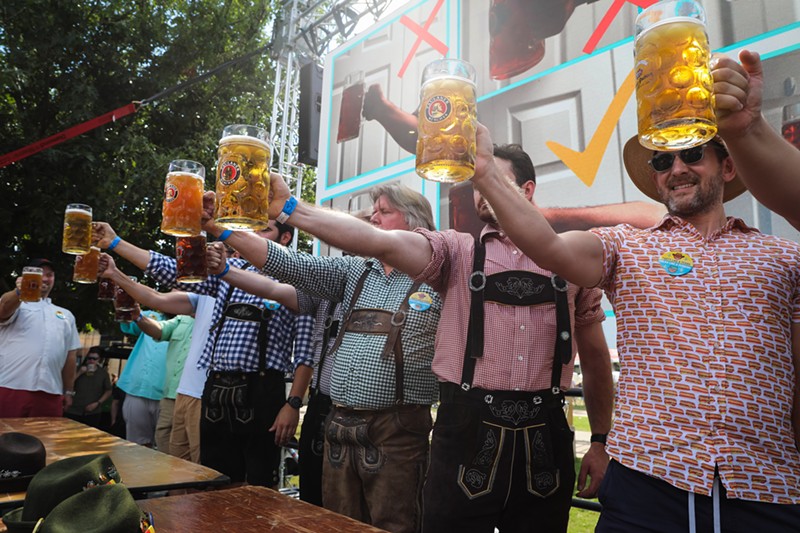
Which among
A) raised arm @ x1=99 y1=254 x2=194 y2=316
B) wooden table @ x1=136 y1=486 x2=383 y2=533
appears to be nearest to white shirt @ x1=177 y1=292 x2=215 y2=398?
raised arm @ x1=99 y1=254 x2=194 y2=316

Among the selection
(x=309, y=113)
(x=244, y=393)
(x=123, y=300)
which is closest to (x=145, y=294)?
(x=123, y=300)

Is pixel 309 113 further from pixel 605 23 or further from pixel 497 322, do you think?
pixel 497 322

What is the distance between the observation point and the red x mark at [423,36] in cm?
466

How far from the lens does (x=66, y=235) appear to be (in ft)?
8.84

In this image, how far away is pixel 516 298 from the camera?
1.79 m

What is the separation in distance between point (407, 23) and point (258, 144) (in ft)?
13.0

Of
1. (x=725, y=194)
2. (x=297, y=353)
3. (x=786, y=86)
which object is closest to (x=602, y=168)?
(x=786, y=86)

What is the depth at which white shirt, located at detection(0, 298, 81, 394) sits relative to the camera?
14.0ft

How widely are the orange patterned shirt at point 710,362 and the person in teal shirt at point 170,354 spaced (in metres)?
3.75

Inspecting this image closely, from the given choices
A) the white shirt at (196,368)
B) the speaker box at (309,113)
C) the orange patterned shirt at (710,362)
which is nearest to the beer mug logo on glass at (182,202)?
the orange patterned shirt at (710,362)

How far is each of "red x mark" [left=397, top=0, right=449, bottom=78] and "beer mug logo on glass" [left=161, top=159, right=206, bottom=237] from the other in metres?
3.21

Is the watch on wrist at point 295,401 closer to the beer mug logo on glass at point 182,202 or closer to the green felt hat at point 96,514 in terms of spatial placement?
the beer mug logo on glass at point 182,202

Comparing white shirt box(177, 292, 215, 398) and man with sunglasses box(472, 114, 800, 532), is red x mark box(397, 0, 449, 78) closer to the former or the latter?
white shirt box(177, 292, 215, 398)

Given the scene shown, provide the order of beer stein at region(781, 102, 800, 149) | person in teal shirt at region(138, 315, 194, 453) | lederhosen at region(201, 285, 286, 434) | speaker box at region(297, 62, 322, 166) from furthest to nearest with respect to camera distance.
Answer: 1. speaker box at region(297, 62, 322, 166)
2. person in teal shirt at region(138, 315, 194, 453)
3. lederhosen at region(201, 285, 286, 434)
4. beer stein at region(781, 102, 800, 149)
